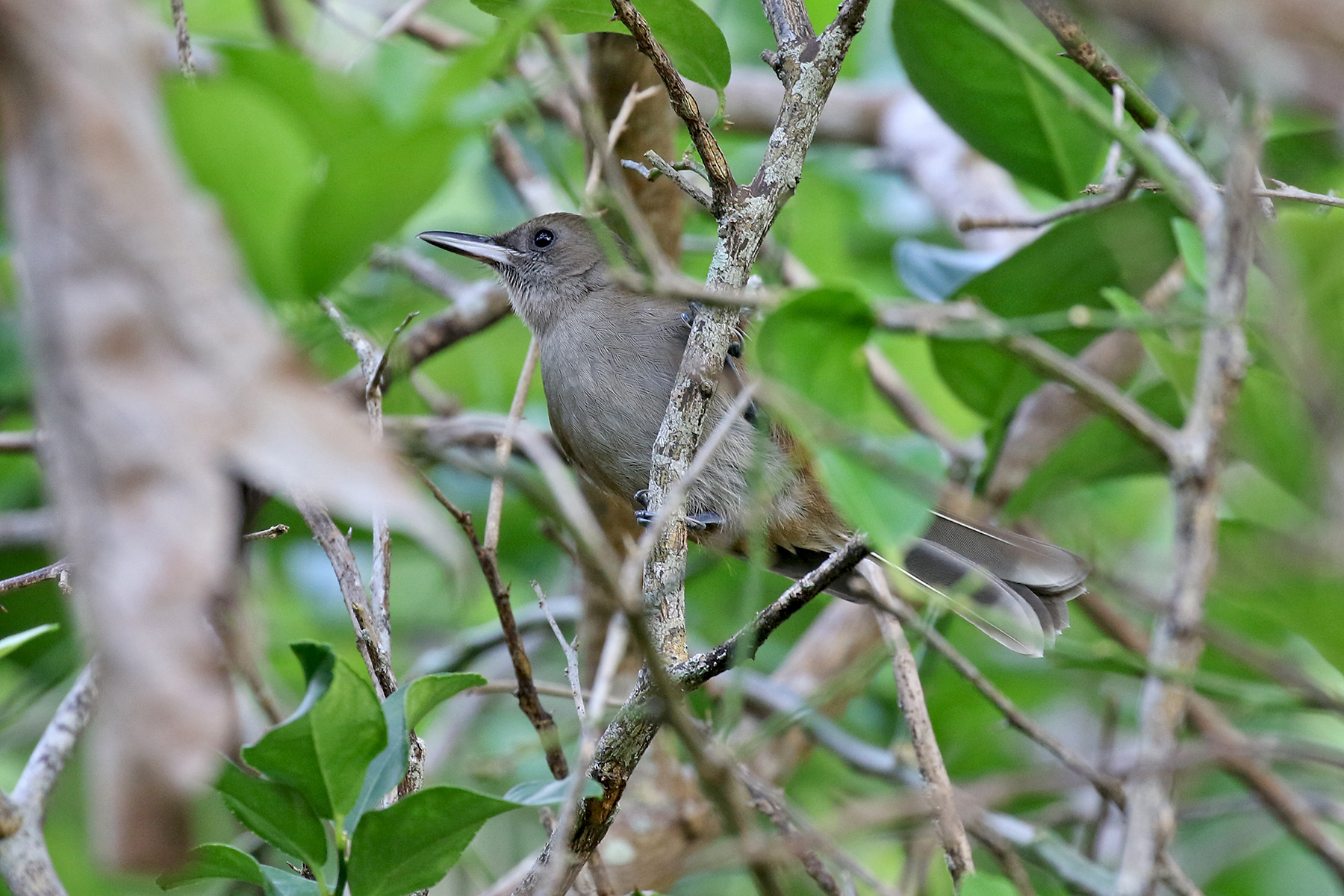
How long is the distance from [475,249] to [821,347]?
2.66m

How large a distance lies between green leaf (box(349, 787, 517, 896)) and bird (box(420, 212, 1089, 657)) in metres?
1.42

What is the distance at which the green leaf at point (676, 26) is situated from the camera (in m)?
1.94

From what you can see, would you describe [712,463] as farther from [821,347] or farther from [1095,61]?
[821,347]

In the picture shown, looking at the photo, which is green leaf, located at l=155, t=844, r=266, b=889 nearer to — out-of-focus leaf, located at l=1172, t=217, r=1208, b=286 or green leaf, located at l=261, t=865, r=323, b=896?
green leaf, located at l=261, t=865, r=323, b=896

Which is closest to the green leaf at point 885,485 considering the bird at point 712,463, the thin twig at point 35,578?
the thin twig at point 35,578

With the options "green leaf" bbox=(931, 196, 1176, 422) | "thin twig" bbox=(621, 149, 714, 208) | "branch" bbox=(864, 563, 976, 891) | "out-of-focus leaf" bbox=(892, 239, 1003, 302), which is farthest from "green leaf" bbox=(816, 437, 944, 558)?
"out-of-focus leaf" bbox=(892, 239, 1003, 302)

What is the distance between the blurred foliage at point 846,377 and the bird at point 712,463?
0.16m

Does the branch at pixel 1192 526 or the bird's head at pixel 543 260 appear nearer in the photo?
the branch at pixel 1192 526

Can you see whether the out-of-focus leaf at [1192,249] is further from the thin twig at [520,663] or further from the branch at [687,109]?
the thin twig at [520,663]

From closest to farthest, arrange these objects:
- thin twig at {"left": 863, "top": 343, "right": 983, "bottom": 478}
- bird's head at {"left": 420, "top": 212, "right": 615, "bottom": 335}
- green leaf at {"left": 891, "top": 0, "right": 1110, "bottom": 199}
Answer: green leaf at {"left": 891, "top": 0, "right": 1110, "bottom": 199} < thin twig at {"left": 863, "top": 343, "right": 983, "bottom": 478} < bird's head at {"left": 420, "top": 212, "right": 615, "bottom": 335}

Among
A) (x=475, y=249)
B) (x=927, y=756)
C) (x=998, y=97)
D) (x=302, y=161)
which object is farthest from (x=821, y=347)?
(x=475, y=249)

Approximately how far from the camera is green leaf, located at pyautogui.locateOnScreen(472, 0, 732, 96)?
1.94 meters

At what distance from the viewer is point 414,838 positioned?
153 centimetres

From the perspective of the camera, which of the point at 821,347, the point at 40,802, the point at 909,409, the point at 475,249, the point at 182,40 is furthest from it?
the point at 475,249
